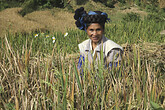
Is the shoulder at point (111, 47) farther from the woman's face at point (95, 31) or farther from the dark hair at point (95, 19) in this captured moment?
the dark hair at point (95, 19)

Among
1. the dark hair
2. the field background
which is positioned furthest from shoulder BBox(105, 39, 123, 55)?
the dark hair

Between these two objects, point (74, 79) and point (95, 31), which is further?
point (95, 31)

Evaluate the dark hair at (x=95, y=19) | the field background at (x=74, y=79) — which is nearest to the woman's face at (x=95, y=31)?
the dark hair at (x=95, y=19)

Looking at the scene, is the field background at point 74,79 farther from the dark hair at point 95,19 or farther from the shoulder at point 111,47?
the dark hair at point 95,19

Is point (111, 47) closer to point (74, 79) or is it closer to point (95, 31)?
point (95, 31)

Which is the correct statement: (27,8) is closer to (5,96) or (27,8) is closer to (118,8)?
(118,8)

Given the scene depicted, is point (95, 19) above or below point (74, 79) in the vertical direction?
above

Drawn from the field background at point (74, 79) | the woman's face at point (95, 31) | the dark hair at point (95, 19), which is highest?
the dark hair at point (95, 19)

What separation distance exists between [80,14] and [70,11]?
22.0 ft

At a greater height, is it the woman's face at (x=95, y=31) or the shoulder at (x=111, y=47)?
the woman's face at (x=95, y=31)

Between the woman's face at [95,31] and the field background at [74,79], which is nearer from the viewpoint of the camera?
the field background at [74,79]

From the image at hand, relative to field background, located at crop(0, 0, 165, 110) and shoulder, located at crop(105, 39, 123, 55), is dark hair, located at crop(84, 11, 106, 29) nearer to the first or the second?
shoulder, located at crop(105, 39, 123, 55)

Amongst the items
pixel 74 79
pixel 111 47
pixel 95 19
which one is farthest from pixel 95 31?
pixel 74 79

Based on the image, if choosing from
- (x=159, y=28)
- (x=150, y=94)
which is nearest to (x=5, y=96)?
(x=150, y=94)
